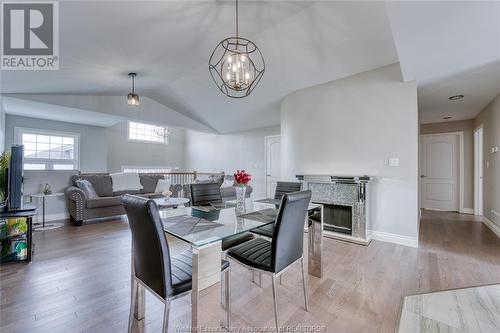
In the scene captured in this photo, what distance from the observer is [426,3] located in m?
1.77

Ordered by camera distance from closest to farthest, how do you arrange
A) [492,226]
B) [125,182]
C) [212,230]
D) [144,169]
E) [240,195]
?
[212,230] < [240,195] < [492,226] < [125,182] < [144,169]

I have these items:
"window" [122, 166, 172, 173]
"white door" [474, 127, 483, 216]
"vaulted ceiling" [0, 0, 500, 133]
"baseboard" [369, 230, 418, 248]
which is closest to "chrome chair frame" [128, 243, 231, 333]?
"vaulted ceiling" [0, 0, 500, 133]

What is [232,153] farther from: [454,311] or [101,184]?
[454,311]

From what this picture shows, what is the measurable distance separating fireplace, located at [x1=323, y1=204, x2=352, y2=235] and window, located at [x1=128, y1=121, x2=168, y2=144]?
632cm

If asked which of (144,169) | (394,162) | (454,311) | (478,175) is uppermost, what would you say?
(394,162)

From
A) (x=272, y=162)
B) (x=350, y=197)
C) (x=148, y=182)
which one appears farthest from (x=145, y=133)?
(x=350, y=197)

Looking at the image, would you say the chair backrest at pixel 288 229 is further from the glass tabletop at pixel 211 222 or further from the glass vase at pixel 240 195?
the glass vase at pixel 240 195

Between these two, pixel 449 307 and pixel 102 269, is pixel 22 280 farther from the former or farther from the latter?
pixel 449 307

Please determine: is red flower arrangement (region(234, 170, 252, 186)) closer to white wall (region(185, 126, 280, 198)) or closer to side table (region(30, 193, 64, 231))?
side table (region(30, 193, 64, 231))

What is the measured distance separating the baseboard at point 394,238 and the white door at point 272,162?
Result: 329 cm

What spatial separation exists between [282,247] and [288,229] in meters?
0.13

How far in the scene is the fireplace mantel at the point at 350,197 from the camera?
3362mm

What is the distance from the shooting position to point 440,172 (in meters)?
5.85

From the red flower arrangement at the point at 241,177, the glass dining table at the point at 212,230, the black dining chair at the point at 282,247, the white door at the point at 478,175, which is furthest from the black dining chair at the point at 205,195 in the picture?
the white door at the point at 478,175
